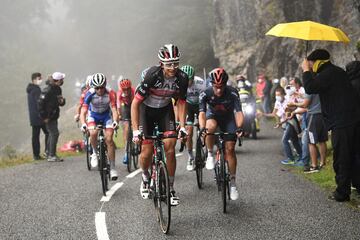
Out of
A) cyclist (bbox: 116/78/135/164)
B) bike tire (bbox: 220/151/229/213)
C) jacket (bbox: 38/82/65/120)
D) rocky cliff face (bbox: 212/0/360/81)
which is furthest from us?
rocky cliff face (bbox: 212/0/360/81)

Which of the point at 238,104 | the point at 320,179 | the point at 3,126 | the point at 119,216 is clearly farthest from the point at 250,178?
the point at 3,126

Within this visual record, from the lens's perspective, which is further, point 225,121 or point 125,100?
point 125,100

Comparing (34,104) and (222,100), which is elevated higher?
(222,100)

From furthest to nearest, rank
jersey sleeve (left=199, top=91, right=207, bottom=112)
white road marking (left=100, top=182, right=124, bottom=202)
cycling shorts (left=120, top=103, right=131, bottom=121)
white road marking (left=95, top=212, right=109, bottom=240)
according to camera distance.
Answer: cycling shorts (left=120, top=103, right=131, bottom=121)
white road marking (left=100, top=182, right=124, bottom=202)
jersey sleeve (left=199, top=91, right=207, bottom=112)
white road marking (left=95, top=212, right=109, bottom=240)

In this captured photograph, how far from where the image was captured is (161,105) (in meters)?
7.50

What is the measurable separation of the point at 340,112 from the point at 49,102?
897cm

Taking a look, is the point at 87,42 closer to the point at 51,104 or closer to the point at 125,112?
the point at 51,104

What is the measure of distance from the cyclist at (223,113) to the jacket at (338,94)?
4.34 ft

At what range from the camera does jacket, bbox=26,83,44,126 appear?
47.7 ft

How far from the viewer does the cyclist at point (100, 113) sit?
32.0 feet

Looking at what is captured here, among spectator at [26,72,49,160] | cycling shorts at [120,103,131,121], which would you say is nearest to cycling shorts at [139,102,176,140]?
cycling shorts at [120,103,131,121]

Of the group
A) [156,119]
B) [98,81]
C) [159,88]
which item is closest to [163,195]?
[156,119]

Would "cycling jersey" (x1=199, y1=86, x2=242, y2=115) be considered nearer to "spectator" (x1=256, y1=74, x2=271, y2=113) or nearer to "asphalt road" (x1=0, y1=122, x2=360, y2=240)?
"asphalt road" (x1=0, y1=122, x2=360, y2=240)

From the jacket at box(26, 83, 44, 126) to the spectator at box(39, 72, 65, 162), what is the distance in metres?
0.47
